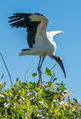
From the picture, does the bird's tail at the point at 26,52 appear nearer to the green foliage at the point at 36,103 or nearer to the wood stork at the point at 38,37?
the wood stork at the point at 38,37

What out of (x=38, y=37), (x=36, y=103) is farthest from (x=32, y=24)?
(x=36, y=103)

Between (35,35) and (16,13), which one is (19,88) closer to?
(16,13)

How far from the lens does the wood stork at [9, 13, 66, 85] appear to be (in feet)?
21.3

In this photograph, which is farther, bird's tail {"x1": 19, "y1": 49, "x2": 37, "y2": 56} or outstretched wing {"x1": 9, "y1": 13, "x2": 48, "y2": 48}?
bird's tail {"x1": 19, "y1": 49, "x2": 37, "y2": 56}

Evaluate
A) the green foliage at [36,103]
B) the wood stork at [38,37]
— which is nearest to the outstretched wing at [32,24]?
the wood stork at [38,37]

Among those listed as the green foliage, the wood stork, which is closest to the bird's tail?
the wood stork

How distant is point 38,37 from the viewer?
7.10m

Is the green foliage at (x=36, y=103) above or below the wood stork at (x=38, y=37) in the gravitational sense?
below

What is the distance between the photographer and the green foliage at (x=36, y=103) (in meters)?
3.08

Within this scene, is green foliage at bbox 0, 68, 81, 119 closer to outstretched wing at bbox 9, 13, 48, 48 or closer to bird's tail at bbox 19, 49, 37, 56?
outstretched wing at bbox 9, 13, 48, 48

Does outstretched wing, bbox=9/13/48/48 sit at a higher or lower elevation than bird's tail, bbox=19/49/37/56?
higher

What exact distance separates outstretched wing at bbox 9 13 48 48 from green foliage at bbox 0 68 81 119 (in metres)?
2.39

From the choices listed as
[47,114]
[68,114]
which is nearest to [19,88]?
[47,114]

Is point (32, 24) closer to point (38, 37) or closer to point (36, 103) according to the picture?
point (38, 37)
